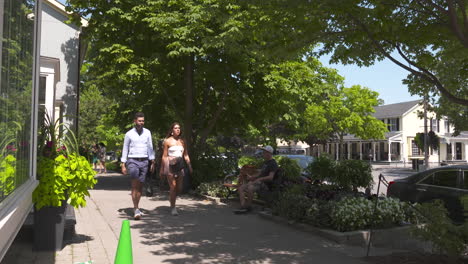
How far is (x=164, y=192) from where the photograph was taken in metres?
14.4

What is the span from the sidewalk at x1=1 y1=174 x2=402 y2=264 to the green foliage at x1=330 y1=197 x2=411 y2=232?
465mm

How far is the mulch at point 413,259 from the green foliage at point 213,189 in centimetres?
644

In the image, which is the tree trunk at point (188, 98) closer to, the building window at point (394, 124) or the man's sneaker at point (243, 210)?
the man's sneaker at point (243, 210)

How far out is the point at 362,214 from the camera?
7008 mm

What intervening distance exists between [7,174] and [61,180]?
274 centimetres

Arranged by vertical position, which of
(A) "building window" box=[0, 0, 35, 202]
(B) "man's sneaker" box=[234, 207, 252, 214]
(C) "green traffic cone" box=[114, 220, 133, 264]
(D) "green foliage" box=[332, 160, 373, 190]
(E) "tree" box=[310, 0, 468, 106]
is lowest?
(B) "man's sneaker" box=[234, 207, 252, 214]

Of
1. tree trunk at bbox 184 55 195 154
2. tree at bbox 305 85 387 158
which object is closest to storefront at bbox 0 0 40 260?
tree trunk at bbox 184 55 195 154

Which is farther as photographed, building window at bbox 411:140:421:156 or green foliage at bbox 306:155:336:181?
building window at bbox 411:140:421:156

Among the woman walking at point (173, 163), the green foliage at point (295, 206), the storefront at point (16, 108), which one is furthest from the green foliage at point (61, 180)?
the green foliage at point (295, 206)

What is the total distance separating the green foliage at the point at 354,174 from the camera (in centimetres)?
977

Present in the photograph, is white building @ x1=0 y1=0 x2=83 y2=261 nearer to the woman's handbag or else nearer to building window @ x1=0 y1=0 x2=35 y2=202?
building window @ x1=0 y1=0 x2=35 y2=202

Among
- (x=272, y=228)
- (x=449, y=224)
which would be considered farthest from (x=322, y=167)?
(x=449, y=224)

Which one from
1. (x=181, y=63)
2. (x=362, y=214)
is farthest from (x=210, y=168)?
(x=362, y=214)

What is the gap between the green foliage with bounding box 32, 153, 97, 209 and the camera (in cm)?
549
